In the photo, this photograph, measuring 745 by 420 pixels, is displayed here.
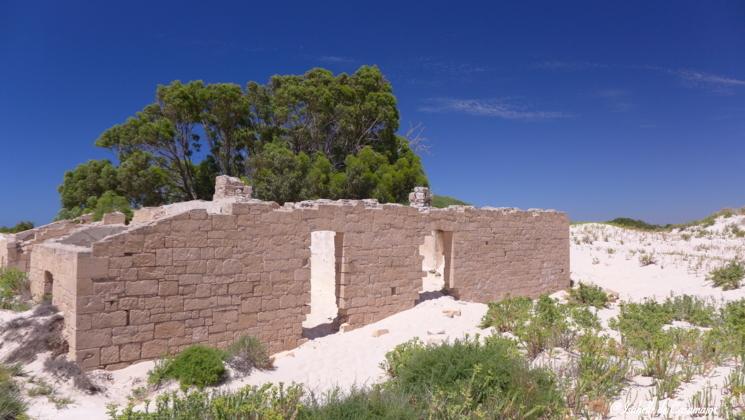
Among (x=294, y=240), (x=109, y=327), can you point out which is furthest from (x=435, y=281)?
(x=109, y=327)

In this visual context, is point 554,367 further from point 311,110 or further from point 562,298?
point 311,110

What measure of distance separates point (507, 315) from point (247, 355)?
457cm

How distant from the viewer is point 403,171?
22453 mm

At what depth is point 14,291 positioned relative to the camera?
9359 millimetres

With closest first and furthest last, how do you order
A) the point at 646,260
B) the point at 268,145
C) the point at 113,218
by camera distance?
the point at 113,218, the point at 646,260, the point at 268,145

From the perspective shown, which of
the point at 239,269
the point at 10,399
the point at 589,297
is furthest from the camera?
the point at 589,297

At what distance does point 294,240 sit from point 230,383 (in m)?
2.84

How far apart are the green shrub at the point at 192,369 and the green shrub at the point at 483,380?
2.68m

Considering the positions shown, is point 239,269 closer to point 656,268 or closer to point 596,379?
point 596,379

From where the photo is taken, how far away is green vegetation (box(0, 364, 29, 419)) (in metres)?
4.91

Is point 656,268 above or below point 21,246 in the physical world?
below

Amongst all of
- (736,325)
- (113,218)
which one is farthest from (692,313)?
(113,218)

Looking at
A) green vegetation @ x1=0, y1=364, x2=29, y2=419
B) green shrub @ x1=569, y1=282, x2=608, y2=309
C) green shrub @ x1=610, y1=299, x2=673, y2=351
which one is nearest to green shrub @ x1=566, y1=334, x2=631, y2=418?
green shrub @ x1=610, y1=299, x2=673, y2=351

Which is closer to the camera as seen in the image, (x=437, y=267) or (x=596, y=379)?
(x=596, y=379)
